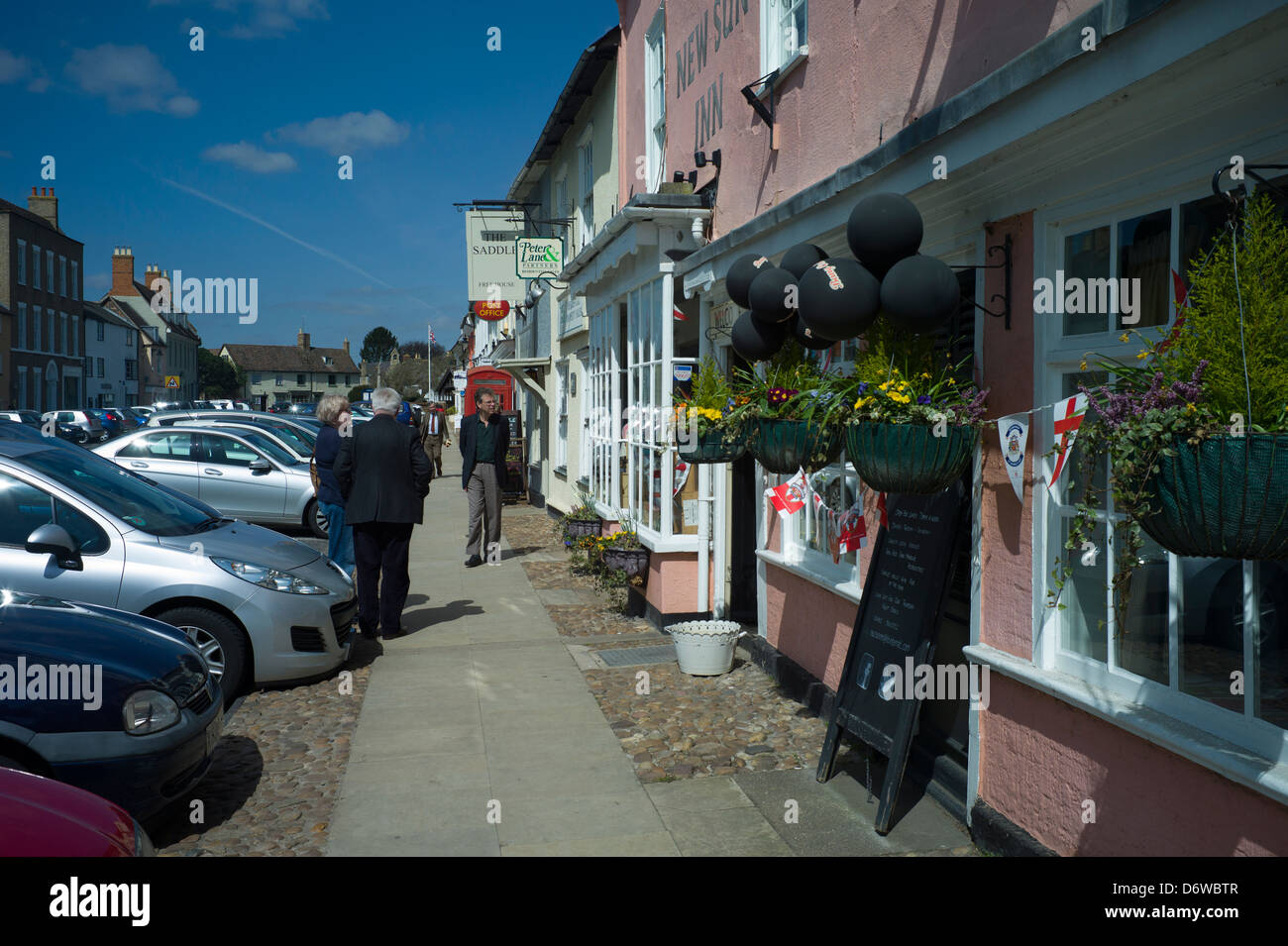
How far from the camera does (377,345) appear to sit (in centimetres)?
15050

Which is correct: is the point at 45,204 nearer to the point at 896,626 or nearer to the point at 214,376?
the point at 214,376

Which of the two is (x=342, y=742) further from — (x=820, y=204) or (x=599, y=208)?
(x=599, y=208)

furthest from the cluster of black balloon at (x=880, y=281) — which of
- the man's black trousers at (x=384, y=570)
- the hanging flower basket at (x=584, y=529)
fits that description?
the hanging flower basket at (x=584, y=529)

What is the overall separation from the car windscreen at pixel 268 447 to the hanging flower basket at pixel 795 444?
1144cm

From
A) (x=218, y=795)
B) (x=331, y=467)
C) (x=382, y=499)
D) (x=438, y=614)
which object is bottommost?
(x=218, y=795)

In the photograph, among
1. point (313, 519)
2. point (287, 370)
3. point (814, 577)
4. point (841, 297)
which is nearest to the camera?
point (841, 297)

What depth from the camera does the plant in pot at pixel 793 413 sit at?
445 cm

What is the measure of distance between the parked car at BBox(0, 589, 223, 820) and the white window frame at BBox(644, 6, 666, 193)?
23.1ft

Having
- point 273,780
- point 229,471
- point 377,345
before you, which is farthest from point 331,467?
point 377,345

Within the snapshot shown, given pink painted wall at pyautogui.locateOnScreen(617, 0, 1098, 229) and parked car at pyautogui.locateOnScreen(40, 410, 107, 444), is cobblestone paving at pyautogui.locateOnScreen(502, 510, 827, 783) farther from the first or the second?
parked car at pyautogui.locateOnScreen(40, 410, 107, 444)

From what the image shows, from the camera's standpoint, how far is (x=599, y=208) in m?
13.4

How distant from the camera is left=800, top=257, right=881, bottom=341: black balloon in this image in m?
4.06

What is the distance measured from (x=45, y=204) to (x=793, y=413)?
6349 centimetres

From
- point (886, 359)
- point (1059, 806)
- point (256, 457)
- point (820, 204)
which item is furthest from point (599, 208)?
point (1059, 806)
